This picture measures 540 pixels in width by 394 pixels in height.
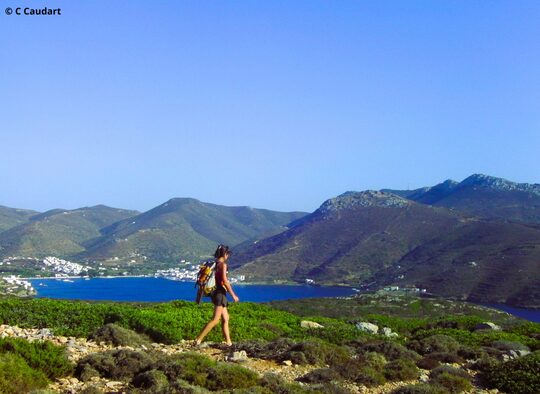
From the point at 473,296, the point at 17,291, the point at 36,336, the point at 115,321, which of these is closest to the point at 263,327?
the point at 115,321

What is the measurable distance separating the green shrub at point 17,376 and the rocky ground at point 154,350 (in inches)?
11.7

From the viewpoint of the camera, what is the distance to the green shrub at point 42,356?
9391 mm

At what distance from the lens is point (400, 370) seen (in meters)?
11.9

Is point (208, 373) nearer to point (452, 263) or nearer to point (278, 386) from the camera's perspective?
point (278, 386)

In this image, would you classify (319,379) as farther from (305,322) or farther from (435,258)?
(435,258)

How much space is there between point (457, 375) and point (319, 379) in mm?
3489

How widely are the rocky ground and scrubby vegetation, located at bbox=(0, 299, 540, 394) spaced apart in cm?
17

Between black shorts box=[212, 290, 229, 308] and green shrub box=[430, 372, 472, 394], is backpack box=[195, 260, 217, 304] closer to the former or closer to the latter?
black shorts box=[212, 290, 229, 308]

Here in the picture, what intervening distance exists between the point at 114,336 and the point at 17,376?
466cm

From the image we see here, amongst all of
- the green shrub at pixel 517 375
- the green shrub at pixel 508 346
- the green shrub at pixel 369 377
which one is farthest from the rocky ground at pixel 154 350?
the green shrub at pixel 508 346

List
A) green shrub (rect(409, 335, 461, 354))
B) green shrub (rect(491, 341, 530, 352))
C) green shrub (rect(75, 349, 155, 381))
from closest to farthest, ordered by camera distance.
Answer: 1. green shrub (rect(75, 349, 155, 381))
2. green shrub (rect(409, 335, 461, 354))
3. green shrub (rect(491, 341, 530, 352))

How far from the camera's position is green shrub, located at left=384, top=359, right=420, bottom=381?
11.7m

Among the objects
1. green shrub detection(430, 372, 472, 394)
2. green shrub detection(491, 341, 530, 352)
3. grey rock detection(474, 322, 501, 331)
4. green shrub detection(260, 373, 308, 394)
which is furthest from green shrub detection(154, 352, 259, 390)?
grey rock detection(474, 322, 501, 331)

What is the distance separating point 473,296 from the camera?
126 metres
